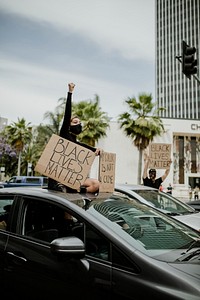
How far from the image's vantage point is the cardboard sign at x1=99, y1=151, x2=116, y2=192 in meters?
4.29

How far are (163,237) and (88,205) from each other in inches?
25.9

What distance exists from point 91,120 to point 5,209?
22.5 metres

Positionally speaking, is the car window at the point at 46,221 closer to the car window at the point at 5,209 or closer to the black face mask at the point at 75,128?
the car window at the point at 5,209

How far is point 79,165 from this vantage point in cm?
371

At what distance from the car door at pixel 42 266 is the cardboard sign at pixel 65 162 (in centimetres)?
80

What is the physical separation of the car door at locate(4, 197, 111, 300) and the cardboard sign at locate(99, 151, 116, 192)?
1.44m

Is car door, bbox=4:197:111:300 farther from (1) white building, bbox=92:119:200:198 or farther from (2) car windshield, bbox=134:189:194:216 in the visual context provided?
(1) white building, bbox=92:119:200:198

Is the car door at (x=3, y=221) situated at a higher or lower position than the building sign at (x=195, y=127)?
lower

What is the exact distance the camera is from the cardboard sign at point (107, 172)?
4.29 m

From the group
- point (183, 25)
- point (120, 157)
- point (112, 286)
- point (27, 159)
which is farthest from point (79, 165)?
point (183, 25)

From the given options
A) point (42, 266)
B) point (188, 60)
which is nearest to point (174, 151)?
point (188, 60)

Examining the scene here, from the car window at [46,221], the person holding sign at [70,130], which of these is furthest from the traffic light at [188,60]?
the car window at [46,221]

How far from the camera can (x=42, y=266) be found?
7.98 feet

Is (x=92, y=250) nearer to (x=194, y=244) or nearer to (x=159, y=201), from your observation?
(x=194, y=244)
